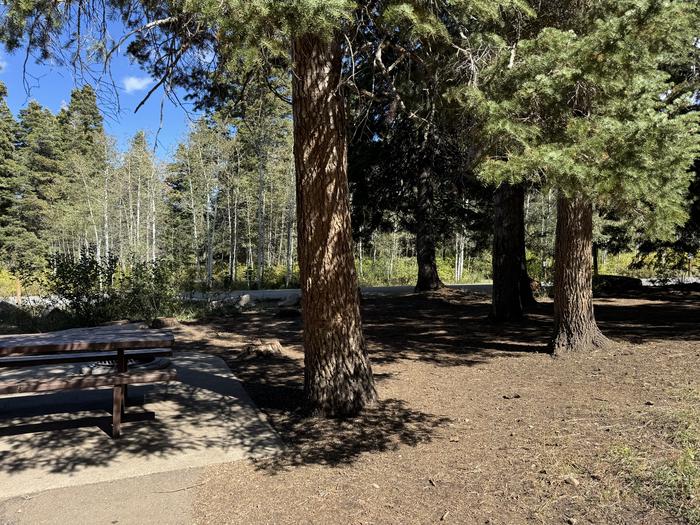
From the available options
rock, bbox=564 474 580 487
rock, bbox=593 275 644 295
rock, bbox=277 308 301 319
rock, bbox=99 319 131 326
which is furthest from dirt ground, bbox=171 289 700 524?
rock, bbox=593 275 644 295

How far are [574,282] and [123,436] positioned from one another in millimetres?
5164

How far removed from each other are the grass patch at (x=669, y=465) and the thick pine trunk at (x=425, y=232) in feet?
34.6

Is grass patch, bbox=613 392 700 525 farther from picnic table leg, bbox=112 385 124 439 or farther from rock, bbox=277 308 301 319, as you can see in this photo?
rock, bbox=277 308 301 319

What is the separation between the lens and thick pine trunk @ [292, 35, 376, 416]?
440 cm

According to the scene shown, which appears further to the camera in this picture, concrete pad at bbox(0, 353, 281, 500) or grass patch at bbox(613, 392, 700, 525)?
concrete pad at bbox(0, 353, 281, 500)

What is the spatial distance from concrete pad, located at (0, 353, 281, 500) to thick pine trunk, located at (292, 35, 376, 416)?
28.9 inches

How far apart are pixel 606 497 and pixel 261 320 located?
29.3 feet

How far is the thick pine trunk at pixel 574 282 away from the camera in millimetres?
6094

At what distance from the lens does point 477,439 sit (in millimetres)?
3816

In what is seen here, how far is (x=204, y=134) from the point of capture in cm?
2605

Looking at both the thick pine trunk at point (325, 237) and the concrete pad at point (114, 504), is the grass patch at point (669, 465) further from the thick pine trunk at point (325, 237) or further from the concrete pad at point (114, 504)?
the concrete pad at point (114, 504)

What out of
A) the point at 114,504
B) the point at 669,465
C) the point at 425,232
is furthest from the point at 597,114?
the point at 425,232

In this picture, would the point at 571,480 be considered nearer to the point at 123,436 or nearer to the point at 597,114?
the point at 597,114

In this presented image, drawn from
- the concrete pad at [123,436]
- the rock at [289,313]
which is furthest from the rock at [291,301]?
the concrete pad at [123,436]
